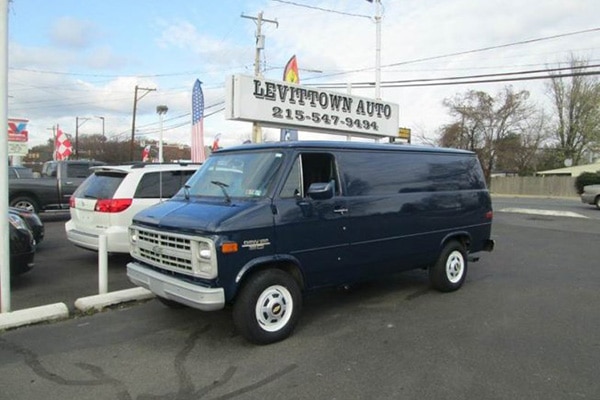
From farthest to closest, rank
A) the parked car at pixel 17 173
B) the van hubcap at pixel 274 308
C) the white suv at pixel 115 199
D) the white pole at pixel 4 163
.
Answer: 1. the parked car at pixel 17 173
2. the white suv at pixel 115 199
3. the white pole at pixel 4 163
4. the van hubcap at pixel 274 308

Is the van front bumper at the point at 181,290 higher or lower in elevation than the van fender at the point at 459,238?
lower

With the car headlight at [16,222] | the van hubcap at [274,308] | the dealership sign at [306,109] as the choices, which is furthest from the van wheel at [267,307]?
the dealership sign at [306,109]

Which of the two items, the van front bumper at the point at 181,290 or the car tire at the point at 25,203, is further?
the car tire at the point at 25,203

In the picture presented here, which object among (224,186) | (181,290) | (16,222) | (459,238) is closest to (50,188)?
(16,222)

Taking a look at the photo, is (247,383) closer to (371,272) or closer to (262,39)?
(371,272)

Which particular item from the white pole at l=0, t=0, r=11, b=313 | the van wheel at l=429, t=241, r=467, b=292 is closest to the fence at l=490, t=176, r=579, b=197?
the van wheel at l=429, t=241, r=467, b=292

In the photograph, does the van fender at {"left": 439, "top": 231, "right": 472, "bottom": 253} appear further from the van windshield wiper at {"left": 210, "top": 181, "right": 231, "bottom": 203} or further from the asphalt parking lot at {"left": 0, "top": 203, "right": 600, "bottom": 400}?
the van windshield wiper at {"left": 210, "top": 181, "right": 231, "bottom": 203}

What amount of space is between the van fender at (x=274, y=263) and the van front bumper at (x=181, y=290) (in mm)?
265

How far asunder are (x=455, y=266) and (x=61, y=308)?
5343mm

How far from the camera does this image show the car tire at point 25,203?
14.4 metres

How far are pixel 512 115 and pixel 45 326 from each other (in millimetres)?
59141

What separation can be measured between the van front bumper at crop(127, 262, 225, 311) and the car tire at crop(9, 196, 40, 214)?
36.1ft

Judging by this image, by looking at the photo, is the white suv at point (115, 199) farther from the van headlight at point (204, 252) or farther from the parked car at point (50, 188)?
the parked car at point (50, 188)

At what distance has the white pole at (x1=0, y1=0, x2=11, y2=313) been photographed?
5.69 meters
